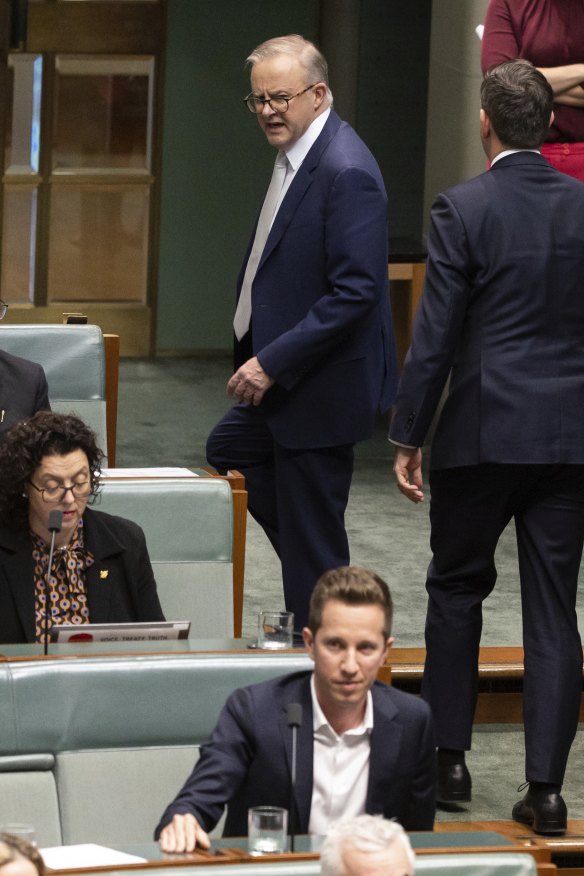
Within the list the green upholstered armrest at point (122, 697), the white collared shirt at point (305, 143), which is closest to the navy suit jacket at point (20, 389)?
the white collared shirt at point (305, 143)

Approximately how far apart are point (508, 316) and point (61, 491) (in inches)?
34.3

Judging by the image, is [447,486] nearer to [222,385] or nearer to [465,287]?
[465,287]

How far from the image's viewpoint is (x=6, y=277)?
8.84 metres

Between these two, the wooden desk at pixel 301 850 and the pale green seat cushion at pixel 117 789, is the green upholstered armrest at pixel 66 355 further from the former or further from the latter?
the wooden desk at pixel 301 850

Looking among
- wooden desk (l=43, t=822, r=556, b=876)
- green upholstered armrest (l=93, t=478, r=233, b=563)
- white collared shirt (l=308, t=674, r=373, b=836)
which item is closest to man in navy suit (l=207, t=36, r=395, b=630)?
green upholstered armrest (l=93, t=478, r=233, b=563)

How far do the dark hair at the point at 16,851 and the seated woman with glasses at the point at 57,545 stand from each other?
140 centimetres

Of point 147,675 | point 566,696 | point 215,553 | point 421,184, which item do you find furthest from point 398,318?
point 147,675

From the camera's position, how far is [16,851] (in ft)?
5.48

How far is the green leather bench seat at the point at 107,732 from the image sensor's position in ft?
8.48

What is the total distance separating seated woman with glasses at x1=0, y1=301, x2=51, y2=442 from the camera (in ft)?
12.3

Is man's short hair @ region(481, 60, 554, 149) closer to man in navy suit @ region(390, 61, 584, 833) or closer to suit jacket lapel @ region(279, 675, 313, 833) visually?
man in navy suit @ region(390, 61, 584, 833)

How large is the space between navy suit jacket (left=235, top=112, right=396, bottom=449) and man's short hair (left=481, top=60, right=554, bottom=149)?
397 mm

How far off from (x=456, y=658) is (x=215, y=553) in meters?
0.60

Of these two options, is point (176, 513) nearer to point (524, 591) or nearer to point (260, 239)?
point (260, 239)
